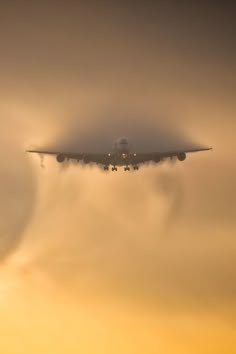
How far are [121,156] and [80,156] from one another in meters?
0.78

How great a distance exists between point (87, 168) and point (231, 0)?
386 cm

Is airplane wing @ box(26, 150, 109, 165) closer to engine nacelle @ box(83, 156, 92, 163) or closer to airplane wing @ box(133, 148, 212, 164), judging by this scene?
engine nacelle @ box(83, 156, 92, 163)

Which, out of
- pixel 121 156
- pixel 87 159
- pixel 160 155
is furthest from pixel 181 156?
pixel 87 159

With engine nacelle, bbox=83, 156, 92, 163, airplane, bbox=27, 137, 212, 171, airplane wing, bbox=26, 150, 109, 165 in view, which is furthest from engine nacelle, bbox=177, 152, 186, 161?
engine nacelle, bbox=83, 156, 92, 163

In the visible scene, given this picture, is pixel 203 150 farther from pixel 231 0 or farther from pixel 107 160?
pixel 231 0

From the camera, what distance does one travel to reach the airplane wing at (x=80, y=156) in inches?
386

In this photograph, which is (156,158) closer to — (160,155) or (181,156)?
(160,155)

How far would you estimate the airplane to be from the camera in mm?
9834

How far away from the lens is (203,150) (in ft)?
32.1

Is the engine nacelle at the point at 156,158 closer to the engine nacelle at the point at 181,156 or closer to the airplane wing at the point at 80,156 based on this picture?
the engine nacelle at the point at 181,156

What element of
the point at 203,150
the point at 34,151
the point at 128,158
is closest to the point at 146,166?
the point at 128,158

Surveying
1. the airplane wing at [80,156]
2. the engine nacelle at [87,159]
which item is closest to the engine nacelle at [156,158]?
the airplane wing at [80,156]

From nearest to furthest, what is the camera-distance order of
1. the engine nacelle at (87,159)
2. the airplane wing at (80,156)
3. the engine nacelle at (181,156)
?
the airplane wing at (80,156) → the engine nacelle at (181,156) → the engine nacelle at (87,159)

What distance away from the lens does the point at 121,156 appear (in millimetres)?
10023
